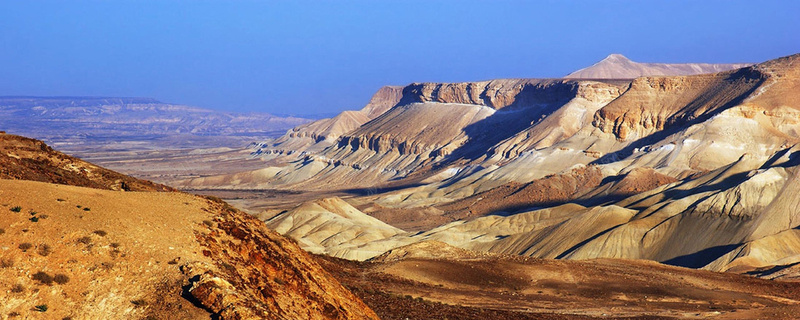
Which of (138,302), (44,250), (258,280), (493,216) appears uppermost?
(44,250)

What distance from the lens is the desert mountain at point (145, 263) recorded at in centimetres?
1408

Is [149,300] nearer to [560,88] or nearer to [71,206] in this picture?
[71,206]

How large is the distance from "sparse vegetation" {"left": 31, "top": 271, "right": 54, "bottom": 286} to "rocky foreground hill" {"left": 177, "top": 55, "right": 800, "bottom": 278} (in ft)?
145

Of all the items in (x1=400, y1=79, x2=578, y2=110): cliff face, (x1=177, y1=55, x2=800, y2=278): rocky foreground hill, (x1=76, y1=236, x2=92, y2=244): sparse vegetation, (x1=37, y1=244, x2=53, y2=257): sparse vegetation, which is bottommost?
(x1=177, y1=55, x2=800, y2=278): rocky foreground hill

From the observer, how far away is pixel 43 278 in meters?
14.2

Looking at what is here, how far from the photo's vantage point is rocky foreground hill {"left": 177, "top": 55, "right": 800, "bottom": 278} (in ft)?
226

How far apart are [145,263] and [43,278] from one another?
181 centimetres

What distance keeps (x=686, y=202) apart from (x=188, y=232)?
65799 mm

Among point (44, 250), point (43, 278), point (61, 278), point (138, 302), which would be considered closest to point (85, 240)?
point (44, 250)

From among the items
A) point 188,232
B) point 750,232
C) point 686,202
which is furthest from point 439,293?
point 686,202

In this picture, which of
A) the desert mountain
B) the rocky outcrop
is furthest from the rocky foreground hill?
the desert mountain

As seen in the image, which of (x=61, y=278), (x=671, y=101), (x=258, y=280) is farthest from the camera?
(x=671, y=101)

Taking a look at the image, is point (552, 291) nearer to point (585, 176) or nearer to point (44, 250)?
point (44, 250)

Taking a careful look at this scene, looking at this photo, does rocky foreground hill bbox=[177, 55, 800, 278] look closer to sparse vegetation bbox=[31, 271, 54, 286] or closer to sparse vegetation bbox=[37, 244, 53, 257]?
sparse vegetation bbox=[37, 244, 53, 257]
